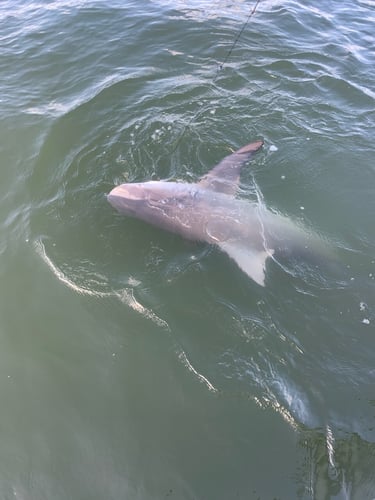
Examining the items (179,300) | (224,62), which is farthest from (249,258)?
(224,62)

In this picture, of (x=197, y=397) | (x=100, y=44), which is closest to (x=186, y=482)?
(x=197, y=397)

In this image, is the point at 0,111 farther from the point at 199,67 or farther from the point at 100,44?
the point at 199,67


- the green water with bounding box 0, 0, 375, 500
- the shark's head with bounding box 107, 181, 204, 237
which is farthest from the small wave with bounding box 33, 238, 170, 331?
Result: the shark's head with bounding box 107, 181, 204, 237

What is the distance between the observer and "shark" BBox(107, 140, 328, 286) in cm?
684

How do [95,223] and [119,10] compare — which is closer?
[95,223]

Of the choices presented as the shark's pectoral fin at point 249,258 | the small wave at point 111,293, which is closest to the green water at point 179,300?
the small wave at point 111,293

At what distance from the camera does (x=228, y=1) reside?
15703mm

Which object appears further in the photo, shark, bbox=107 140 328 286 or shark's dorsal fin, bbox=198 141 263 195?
shark's dorsal fin, bbox=198 141 263 195

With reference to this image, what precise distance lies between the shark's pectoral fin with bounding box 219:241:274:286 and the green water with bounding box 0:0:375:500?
0.16m

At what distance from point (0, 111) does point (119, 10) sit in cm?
778

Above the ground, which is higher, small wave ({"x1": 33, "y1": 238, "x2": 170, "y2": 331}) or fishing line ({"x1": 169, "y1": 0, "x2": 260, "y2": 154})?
fishing line ({"x1": 169, "y1": 0, "x2": 260, "y2": 154})

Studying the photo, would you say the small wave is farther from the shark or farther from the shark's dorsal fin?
the shark's dorsal fin

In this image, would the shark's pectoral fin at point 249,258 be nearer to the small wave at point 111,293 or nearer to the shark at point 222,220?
the shark at point 222,220

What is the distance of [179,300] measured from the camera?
20.3ft
